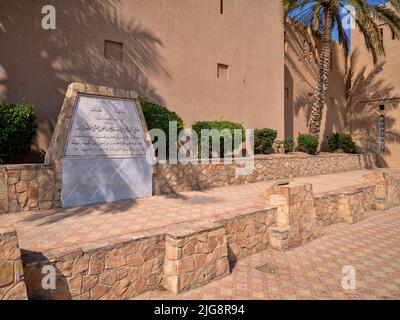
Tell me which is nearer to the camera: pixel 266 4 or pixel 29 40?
pixel 29 40

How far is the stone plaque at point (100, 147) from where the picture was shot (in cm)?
650

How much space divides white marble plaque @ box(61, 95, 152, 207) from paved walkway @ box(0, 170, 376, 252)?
0.40 metres

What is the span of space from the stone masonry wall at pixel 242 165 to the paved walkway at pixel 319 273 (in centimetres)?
330

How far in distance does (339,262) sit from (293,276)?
47.6 inches

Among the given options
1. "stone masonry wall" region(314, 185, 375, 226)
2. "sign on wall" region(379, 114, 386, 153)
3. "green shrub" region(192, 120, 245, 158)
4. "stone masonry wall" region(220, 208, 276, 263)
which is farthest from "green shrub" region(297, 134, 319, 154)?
"stone masonry wall" region(220, 208, 276, 263)

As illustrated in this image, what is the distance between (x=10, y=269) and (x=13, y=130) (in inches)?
188

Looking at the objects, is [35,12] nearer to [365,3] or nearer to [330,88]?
[365,3]

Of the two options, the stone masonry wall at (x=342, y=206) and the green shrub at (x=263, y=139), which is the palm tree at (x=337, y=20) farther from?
the stone masonry wall at (x=342, y=206)

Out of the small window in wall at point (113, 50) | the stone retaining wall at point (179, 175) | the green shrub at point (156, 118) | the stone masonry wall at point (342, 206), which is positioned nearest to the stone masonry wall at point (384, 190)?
the stone masonry wall at point (342, 206)

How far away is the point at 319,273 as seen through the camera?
517cm

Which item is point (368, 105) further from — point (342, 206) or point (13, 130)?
point (13, 130)

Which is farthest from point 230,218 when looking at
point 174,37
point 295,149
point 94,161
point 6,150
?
point 295,149

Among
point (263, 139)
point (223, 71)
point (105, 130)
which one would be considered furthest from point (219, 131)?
point (105, 130)
